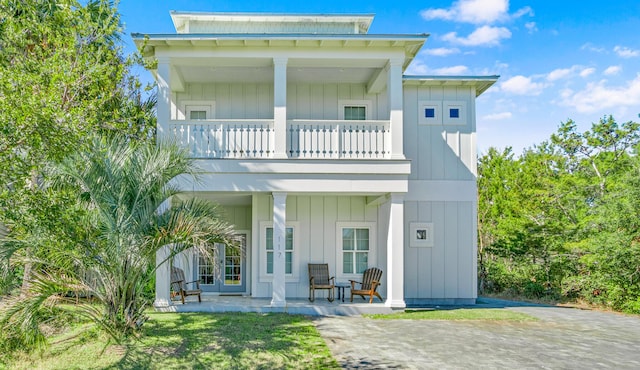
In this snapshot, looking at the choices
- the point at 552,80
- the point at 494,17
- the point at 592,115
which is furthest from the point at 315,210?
the point at 552,80

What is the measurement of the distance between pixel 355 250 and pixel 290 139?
3717 mm

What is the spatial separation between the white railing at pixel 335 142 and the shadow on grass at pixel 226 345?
372cm

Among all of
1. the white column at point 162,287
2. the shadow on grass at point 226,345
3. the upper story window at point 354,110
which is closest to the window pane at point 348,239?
the upper story window at point 354,110

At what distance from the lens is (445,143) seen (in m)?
13.0

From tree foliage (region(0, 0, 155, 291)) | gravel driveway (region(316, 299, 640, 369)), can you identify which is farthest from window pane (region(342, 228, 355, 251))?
tree foliage (region(0, 0, 155, 291))

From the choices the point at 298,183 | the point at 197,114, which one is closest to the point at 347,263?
the point at 298,183

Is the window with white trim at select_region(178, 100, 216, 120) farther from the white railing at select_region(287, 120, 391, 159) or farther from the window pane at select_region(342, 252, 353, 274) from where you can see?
the window pane at select_region(342, 252, 353, 274)

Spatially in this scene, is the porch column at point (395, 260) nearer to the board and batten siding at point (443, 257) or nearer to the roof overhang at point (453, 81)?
the board and batten siding at point (443, 257)

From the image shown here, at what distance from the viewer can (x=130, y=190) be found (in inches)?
→ 313

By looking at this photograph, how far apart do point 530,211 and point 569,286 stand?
126 inches

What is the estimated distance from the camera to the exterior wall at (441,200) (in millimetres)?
12797

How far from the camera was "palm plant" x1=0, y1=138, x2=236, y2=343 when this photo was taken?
24.3 feet

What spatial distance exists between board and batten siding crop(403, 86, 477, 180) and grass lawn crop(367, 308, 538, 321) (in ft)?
11.5

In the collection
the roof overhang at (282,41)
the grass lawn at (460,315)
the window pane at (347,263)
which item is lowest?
the grass lawn at (460,315)
